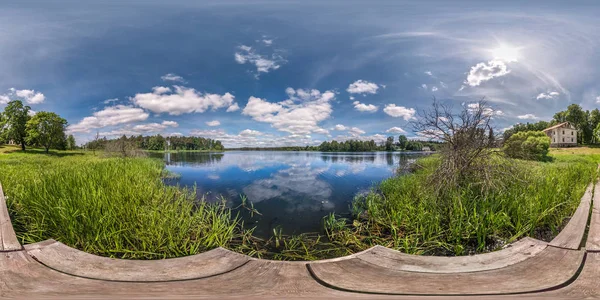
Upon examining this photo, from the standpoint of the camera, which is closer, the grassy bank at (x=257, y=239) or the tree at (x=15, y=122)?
the grassy bank at (x=257, y=239)

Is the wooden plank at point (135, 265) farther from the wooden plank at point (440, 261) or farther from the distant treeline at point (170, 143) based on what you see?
the distant treeline at point (170, 143)

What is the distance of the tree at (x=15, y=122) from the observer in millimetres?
22469

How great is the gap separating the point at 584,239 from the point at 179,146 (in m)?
68.2

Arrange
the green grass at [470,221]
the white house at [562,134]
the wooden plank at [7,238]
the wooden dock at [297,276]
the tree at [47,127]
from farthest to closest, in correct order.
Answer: the white house at [562,134]
the tree at [47,127]
the green grass at [470,221]
the wooden plank at [7,238]
the wooden dock at [297,276]

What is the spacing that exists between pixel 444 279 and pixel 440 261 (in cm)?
22

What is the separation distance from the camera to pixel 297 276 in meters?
1.38

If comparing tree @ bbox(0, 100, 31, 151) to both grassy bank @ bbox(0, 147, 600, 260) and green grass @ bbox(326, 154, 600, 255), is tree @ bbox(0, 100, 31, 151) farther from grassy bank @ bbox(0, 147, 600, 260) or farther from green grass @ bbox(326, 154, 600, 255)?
green grass @ bbox(326, 154, 600, 255)

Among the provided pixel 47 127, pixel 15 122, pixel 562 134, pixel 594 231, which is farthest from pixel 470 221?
pixel 562 134

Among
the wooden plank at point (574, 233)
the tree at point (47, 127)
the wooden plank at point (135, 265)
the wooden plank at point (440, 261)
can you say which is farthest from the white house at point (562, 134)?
the tree at point (47, 127)

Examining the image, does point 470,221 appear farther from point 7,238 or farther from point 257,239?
point 7,238

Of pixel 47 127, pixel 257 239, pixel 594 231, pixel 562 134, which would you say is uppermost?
pixel 562 134

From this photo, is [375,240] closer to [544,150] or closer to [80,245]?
[80,245]

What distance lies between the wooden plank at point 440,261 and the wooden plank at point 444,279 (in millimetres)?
43

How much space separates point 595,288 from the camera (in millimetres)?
1357
